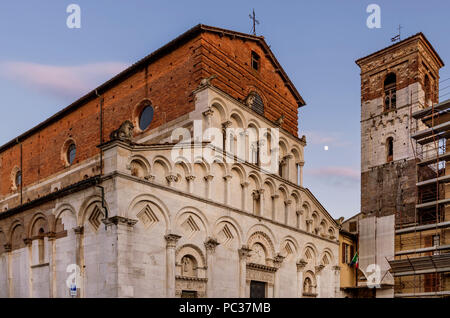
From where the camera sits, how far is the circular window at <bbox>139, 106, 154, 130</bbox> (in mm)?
24688

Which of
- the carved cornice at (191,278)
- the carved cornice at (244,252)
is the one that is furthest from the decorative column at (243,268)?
the carved cornice at (191,278)

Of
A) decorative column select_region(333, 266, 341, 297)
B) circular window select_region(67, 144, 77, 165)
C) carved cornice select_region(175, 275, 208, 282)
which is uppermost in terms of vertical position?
circular window select_region(67, 144, 77, 165)

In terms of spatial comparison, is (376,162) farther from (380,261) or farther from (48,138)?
(48,138)

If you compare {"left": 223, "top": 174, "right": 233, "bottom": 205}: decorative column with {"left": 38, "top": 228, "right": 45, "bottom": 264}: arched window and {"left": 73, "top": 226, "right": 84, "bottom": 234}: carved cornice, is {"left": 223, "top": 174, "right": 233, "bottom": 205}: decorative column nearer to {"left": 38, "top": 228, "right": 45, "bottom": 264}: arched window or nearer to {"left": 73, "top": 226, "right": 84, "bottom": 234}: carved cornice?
{"left": 73, "top": 226, "right": 84, "bottom": 234}: carved cornice

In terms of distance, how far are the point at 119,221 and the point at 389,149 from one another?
73.9ft

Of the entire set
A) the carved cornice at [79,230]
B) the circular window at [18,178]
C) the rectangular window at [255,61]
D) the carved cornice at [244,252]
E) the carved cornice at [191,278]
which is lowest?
the carved cornice at [191,278]

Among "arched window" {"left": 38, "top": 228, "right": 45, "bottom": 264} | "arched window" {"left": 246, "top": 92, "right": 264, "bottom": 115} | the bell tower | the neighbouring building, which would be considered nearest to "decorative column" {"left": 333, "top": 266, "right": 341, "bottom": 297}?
the neighbouring building

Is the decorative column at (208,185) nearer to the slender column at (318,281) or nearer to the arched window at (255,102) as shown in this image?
the arched window at (255,102)

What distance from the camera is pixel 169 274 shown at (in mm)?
18562

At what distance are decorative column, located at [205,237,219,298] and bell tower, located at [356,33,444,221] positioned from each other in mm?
16120

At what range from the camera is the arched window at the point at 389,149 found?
34.2 metres

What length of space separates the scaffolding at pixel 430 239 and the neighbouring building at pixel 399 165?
0.05m

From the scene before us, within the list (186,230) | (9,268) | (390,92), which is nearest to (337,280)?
(186,230)
